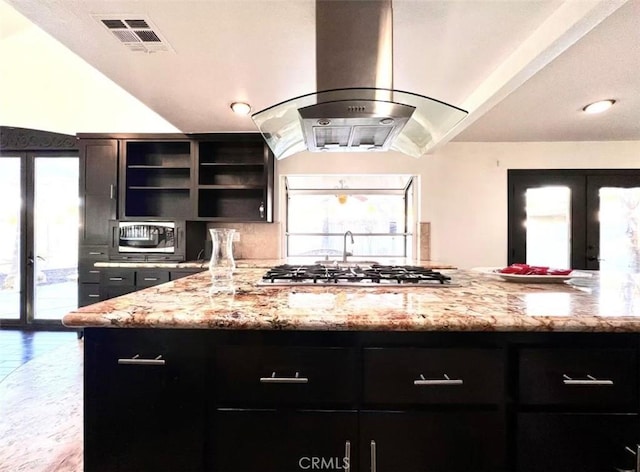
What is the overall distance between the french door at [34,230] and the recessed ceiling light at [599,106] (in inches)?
221

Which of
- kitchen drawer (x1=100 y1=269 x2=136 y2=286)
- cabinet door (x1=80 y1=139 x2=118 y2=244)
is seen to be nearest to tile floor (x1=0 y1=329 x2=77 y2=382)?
kitchen drawer (x1=100 y1=269 x2=136 y2=286)

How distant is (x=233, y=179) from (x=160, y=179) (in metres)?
0.88

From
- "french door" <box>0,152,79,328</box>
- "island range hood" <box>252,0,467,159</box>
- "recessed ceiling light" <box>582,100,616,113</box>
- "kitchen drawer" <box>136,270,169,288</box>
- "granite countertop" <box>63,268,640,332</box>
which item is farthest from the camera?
"french door" <box>0,152,79,328</box>

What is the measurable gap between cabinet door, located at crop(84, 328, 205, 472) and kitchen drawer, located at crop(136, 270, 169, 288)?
243 centimetres

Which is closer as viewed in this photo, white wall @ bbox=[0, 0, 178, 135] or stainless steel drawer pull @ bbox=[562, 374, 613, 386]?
stainless steel drawer pull @ bbox=[562, 374, 613, 386]

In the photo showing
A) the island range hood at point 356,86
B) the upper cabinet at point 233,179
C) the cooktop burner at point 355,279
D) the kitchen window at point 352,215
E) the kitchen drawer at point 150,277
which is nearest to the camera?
the island range hood at point 356,86

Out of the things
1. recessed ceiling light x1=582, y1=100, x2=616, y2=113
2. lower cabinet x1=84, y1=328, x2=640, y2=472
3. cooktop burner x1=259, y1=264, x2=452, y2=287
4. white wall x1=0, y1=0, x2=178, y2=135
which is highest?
white wall x1=0, y1=0, x2=178, y2=135

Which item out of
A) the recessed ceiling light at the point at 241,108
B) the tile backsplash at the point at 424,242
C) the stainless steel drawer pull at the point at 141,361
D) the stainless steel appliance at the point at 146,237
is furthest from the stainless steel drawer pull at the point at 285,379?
the tile backsplash at the point at 424,242

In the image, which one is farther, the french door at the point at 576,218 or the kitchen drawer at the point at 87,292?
the french door at the point at 576,218

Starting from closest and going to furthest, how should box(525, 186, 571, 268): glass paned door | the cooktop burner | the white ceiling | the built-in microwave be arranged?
the cooktop burner, the white ceiling, the built-in microwave, box(525, 186, 571, 268): glass paned door

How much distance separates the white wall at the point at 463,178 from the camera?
3732 millimetres

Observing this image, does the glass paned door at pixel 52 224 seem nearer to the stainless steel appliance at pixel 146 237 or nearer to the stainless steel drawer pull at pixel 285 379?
the stainless steel appliance at pixel 146 237

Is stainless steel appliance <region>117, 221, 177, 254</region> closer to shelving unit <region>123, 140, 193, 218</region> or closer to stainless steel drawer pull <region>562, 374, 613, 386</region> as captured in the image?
shelving unit <region>123, 140, 193, 218</region>

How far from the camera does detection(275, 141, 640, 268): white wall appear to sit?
12.2 ft
